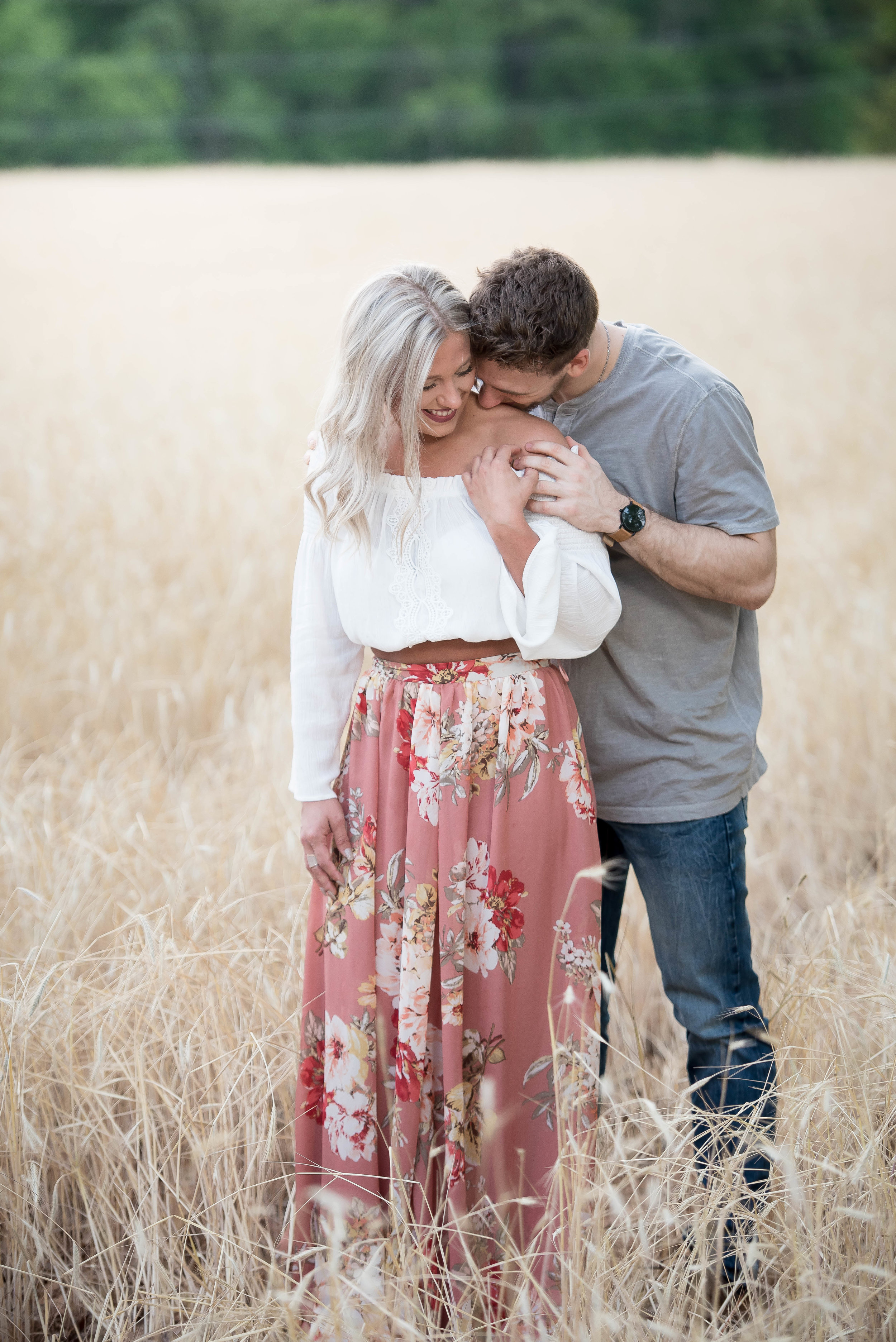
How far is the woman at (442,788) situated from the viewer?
151 centimetres

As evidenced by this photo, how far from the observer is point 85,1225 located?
5.69ft

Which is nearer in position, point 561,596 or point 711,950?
point 561,596

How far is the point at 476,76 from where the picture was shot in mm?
26438

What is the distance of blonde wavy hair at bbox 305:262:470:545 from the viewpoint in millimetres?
1476

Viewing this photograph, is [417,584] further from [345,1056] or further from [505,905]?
[345,1056]

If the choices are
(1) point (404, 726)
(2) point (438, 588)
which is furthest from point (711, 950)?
(2) point (438, 588)

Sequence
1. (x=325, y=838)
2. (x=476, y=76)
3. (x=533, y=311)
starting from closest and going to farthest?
1. (x=533, y=311)
2. (x=325, y=838)
3. (x=476, y=76)

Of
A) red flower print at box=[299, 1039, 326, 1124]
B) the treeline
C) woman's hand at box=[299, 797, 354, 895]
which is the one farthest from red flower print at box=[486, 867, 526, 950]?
the treeline

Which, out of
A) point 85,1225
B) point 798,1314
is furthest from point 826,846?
point 85,1225

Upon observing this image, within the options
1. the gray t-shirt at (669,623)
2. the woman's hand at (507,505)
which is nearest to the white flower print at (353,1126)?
the gray t-shirt at (669,623)

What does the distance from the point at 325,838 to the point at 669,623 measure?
0.68 metres

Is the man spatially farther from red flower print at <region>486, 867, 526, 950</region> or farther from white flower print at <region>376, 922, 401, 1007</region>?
white flower print at <region>376, 922, 401, 1007</region>

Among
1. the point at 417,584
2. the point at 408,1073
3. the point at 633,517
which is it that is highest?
the point at 633,517

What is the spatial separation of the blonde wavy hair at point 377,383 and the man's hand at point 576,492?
0.19m
